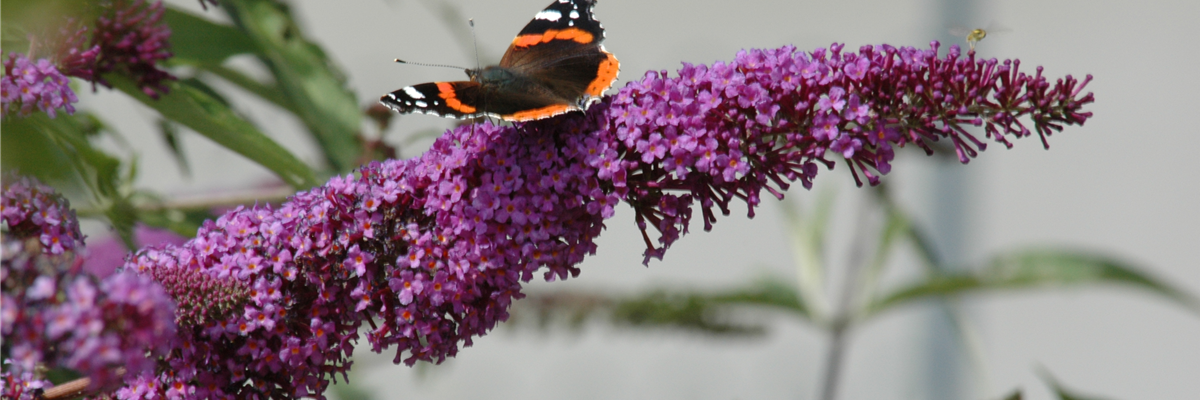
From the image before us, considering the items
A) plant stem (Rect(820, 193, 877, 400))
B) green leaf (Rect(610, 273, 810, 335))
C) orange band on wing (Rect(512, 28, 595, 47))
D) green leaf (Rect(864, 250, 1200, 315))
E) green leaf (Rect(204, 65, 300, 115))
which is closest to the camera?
orange band on wing (Rect(512, 28, 595, 47))

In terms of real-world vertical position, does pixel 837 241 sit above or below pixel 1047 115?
above

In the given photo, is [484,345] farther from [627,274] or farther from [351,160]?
[351,160]

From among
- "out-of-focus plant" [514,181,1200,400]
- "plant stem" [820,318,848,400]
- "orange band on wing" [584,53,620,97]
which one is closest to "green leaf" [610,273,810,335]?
"out-of-focus plant" [514,181,1200,400]

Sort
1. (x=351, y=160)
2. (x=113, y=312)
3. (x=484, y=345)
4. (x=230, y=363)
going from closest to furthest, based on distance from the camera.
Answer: (x=113, y=312) → (x=230, y=363) → (x=351, y=160) → (x=484, y=345)

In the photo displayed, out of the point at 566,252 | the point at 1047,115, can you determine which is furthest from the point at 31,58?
the point at 1047,115

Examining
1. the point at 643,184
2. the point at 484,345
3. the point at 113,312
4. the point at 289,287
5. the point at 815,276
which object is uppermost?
the point at 484,345

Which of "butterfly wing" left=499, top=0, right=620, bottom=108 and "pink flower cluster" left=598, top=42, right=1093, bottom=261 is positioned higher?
"butterfly wing" left=499, top=0, right=620, bottom=108

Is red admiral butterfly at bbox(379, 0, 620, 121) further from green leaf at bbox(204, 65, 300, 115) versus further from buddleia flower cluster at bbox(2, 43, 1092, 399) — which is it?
green leaf at bbox(204, 65, 300, 115)

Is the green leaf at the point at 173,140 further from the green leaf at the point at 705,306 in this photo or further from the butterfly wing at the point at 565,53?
the green leaf at the point at 705,306
